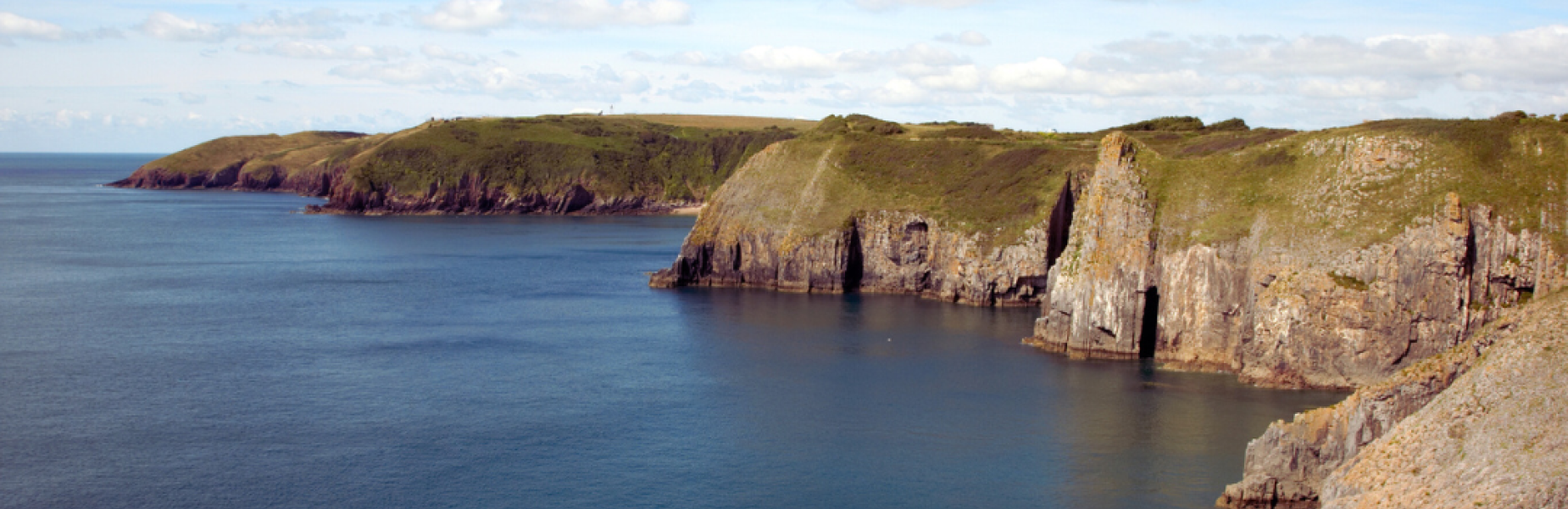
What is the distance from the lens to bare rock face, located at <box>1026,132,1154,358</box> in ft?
218

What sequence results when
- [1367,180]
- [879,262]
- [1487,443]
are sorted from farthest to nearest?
[879,262] → [1367,180] → [1487,443]

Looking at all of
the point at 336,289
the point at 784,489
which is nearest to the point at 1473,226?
the point at 784,489

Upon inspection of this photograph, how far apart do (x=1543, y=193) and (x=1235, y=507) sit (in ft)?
106

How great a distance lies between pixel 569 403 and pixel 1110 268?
32.6 metres

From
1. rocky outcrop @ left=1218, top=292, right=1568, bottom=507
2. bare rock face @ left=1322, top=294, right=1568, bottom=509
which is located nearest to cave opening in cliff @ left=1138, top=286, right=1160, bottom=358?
rocky outcrop @ left=1218, top=292, right=1568, bottom=507

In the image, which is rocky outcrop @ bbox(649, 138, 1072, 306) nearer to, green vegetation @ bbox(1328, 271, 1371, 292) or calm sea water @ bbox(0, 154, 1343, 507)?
calm sea water @ bbox(0, 154, 1343, 507)

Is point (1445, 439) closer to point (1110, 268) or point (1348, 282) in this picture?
point (1348, 282)

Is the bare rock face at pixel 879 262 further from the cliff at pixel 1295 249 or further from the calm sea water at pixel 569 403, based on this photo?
the calm sea water at pixel 569 403

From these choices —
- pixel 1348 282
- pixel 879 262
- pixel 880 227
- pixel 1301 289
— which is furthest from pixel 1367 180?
pixel 879 262

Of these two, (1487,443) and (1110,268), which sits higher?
(1110,268)

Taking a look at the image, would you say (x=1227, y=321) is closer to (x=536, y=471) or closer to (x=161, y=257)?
(x=536, y=471)

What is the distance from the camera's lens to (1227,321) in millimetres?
62781

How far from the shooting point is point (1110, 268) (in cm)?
6706

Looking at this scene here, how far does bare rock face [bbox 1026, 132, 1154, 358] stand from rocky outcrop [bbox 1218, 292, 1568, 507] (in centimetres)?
2702
